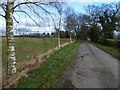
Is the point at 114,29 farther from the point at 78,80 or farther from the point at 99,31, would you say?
the point at 78,80

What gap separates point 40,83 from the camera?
3.98 m

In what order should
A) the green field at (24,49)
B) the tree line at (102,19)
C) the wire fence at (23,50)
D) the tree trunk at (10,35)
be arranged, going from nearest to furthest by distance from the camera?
the tree trunk at (10,35) < the wire fence at (23,50) < the green field at (24,49) < the tree line at (102,19)

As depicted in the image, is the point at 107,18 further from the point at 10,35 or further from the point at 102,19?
the point at 10,35

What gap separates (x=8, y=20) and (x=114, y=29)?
108 feet

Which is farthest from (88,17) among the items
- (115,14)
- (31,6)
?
(31,6)

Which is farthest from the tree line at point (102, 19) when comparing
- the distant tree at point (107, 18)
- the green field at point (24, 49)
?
the green field at point (24, 49)

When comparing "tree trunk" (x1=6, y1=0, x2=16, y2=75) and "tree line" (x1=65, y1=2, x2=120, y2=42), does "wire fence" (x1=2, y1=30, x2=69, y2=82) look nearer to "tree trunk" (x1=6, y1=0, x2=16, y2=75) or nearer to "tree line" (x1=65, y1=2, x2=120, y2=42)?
"tree trunk" (x1=6, y1=0, x2=16, y2=75)

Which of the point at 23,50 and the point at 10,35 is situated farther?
the point at 23,50

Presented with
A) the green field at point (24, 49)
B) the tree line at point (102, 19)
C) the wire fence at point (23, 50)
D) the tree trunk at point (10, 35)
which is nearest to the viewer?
the tree trunk at point (10, 35)

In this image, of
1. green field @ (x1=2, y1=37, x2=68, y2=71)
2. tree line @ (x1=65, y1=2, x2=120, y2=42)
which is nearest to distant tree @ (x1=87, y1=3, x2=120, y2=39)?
tree line @ (x1=65, y1=2, x2=120, y2=42)

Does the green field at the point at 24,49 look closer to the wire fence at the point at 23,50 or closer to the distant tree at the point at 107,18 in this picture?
the wire fence at the point at 23,50

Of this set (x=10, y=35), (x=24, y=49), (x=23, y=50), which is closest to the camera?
(x=10, y=35)

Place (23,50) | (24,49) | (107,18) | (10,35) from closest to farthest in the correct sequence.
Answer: (10,35)
(23,50)
(24,49)
(107,18)

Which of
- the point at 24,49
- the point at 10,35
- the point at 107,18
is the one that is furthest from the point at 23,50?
the point at 107,18
